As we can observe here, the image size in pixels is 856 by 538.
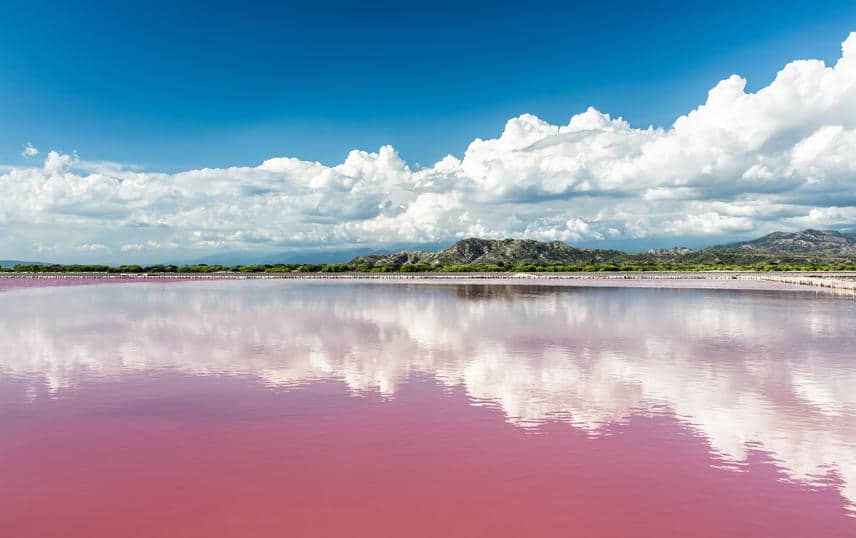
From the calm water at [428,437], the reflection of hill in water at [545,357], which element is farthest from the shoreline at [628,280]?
the calm water at [428,437]

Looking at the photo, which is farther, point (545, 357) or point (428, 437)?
point (545, 357)

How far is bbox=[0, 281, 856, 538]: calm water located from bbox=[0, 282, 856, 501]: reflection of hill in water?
5.5 inches

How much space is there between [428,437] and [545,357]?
1204 centimetres

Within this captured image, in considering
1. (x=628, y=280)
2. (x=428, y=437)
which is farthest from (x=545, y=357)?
(x=628, y=280)

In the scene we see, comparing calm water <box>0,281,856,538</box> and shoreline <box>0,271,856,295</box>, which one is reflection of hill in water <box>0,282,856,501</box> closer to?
calm water <box>0,281,856,538</box>

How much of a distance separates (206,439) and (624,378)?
13865 mm

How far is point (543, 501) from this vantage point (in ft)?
36.9

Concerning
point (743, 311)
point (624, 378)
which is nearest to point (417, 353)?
point (624, 378)

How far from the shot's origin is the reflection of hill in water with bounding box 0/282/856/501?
656 inches

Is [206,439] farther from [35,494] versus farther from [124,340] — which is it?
[124,340]

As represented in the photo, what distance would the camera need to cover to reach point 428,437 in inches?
587

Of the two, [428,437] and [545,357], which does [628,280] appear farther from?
[428,437]

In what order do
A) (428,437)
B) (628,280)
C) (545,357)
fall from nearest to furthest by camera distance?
(428,437)
(545,357)
(628,280)

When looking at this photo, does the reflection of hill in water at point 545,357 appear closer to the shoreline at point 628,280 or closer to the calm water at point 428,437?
the calm water at point 428,437
